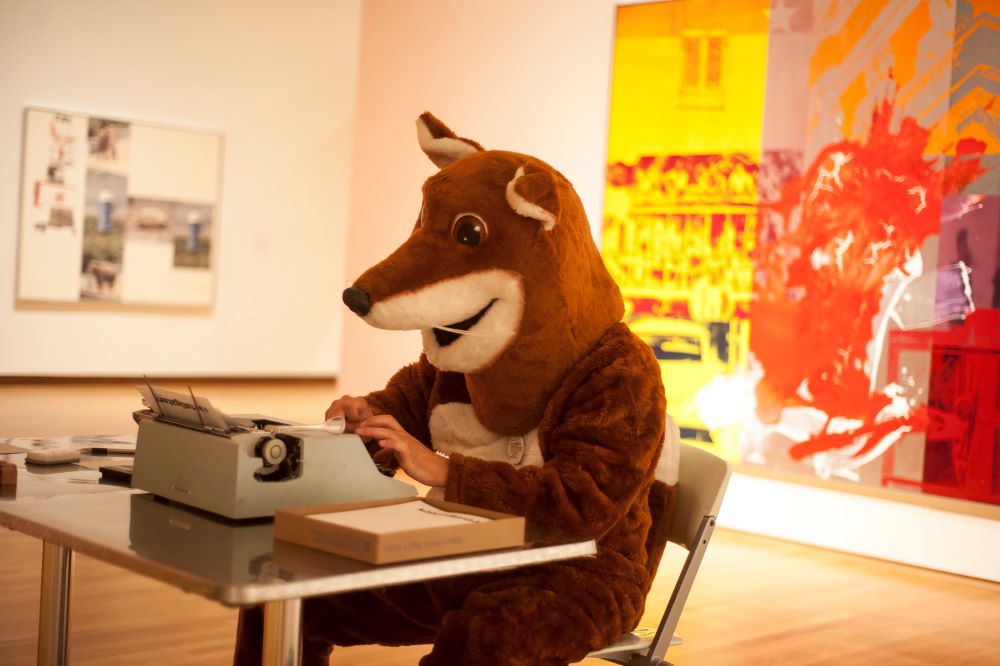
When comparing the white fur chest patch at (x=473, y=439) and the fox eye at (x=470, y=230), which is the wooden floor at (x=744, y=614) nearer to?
the white fur chest patch at (x=473, y=439)

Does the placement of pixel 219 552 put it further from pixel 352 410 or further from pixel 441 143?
pixel 441 143

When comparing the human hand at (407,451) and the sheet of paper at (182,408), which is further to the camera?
the human hand at (407,451)

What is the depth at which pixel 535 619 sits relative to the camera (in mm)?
1704

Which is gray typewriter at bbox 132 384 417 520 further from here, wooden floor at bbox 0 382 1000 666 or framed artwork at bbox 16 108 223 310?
framed artwork at bbox 16 108 223 310

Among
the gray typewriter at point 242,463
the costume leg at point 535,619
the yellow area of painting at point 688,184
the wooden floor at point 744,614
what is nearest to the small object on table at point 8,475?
the gray typewriter at point 242,463

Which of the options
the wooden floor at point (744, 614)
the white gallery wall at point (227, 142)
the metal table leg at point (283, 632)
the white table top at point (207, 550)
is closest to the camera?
the white table top at point (207, 550)

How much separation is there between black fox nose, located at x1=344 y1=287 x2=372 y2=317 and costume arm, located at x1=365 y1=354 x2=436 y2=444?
35 cm

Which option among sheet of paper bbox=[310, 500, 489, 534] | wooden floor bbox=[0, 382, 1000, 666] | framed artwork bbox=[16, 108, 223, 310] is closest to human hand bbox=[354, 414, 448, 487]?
sheet of paper bbox=[310, 500, 489, 534]

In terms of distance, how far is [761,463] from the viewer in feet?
17.5

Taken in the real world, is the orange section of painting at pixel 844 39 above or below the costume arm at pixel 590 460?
above

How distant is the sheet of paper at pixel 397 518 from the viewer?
4.61 ft

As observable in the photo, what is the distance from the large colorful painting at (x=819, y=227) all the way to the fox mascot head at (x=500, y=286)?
3.29 meters

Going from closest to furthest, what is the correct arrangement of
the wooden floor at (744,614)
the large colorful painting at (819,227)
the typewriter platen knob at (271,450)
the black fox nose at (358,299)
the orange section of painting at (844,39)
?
1. the typewriter platen knob at (271,450)
2. the black fox nose at (358,299)
3. the wooden floor at (744,614)
4. the large colorful painting at (819,227)
5. the orange section of painting at (844,39)

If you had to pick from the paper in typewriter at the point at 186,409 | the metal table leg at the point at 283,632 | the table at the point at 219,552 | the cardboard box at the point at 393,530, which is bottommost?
the metal table leg at the point at 283,632
